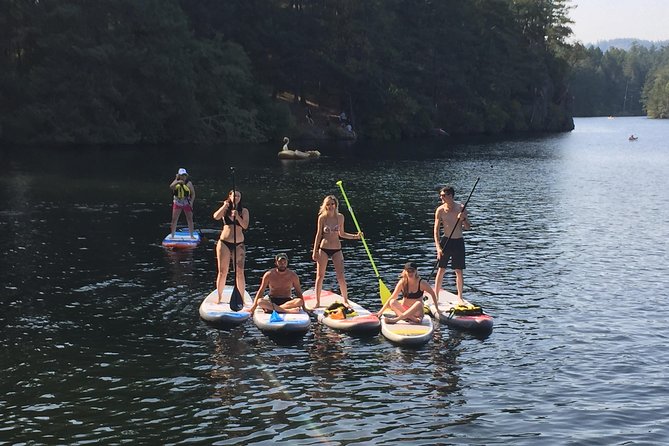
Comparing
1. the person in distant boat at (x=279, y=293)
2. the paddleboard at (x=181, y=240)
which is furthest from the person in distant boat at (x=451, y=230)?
the paddleboard at (x=181, y=240)

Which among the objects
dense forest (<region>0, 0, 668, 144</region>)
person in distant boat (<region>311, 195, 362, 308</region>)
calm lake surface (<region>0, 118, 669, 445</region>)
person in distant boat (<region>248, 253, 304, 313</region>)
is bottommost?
calm lake surface (<region>0, 118, 669, 445</region>)

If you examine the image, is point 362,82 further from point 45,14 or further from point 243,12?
point 45,14

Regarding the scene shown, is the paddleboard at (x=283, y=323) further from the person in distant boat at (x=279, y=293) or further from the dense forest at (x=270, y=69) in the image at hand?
the dense forest at (x=270, y=69)

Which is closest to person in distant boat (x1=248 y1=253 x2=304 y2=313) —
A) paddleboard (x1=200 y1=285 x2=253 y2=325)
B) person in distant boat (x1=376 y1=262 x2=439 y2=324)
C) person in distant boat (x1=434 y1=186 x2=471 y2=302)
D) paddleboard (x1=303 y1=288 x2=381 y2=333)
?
paddleboard (x1=200 y1=285 x2=253 y2=325)

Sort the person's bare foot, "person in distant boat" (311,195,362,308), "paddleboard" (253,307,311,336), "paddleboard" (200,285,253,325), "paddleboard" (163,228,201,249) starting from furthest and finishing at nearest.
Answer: "paddleboard" (163,228,201,249), "person in distant boat" (311,195,362,308), "paddleboard" (200,285,253,325), the person's bare foot, "paddleboard" (253,307,311,336)

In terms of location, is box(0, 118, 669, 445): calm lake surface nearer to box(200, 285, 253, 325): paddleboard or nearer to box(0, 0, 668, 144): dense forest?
box(200, 285, 253, 325): paddleboard

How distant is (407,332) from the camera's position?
1770cm

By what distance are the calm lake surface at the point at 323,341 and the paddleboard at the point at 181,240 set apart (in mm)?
640

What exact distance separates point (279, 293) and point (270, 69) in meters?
80.6

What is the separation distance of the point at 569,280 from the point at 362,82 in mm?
79986

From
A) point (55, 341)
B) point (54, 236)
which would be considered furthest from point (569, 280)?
point (54, 236)

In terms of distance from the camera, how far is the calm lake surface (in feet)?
44.3

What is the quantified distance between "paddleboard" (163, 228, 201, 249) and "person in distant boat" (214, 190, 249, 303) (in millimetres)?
8513

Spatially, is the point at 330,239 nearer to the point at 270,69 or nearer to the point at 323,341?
the point at 323,341
